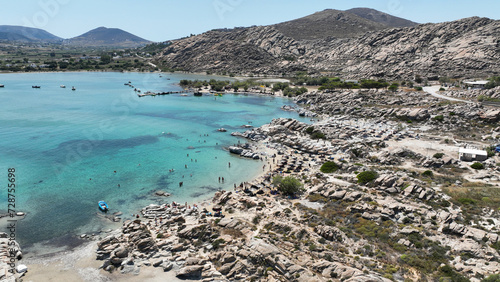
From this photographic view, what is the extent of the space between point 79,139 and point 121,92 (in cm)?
7219

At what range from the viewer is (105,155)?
55219 mm

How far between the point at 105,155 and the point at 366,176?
44777mm

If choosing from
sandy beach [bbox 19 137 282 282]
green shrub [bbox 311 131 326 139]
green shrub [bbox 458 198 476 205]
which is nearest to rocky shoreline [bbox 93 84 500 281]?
sandy beach [bbox 19 137 282 282]

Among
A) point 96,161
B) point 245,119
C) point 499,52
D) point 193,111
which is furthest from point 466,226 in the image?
point 499,52

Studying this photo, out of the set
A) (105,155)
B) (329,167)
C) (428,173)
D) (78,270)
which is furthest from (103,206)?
(428,173)

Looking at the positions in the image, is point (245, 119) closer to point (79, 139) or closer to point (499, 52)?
point (79, 139)

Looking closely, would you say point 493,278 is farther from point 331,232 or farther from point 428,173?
point 428,173

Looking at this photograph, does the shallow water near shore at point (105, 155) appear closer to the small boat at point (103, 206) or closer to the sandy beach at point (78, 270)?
the small boat at point (103, 206)

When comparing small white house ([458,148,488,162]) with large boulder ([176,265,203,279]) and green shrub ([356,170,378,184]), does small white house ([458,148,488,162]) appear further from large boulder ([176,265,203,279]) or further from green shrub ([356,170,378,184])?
large boulder ([176,265,203,279])

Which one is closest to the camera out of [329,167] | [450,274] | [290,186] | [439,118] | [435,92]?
[450,274]

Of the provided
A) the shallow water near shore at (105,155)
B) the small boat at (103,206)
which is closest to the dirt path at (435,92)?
the shallow water near shore at (105,155)

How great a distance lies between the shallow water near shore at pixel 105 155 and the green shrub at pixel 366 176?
1650cm

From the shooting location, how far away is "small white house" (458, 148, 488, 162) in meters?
46.8

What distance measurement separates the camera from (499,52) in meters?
130
